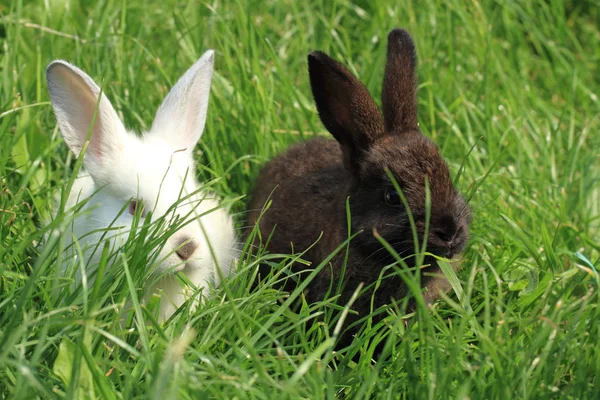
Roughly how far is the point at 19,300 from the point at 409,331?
4.45ft

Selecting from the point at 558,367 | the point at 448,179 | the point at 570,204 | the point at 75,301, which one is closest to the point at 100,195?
the point at 75,301

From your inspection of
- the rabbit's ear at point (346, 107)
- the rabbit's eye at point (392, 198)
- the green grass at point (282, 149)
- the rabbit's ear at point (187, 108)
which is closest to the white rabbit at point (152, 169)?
the rabbit's ear at point (187, 108)

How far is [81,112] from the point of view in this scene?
373 centimetres

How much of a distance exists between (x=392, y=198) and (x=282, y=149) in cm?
133

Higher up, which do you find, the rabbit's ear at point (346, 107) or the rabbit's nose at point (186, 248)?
the rabbit's ear at point (346, 107)

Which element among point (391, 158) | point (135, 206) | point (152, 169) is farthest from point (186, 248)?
point (391, 158)

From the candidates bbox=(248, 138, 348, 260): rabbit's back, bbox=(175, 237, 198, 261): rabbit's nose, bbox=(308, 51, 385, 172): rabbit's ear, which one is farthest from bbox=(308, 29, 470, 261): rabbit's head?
bbox=(175, 237, 198, 261): rabbit's nose

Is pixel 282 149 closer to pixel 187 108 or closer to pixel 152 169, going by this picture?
pixel 187 108

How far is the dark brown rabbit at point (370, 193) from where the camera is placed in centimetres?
335

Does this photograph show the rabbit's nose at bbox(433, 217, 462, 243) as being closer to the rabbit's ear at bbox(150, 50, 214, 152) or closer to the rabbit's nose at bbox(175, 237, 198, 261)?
the rabbit's nose at bbox(175, 237, 198, 261)

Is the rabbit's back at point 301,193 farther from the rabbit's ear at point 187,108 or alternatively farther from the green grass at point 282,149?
the rabbit's ear at point 187,108

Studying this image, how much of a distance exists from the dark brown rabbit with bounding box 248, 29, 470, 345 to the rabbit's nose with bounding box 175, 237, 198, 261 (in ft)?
1.45

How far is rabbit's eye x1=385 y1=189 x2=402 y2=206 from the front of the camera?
3408 millimetres

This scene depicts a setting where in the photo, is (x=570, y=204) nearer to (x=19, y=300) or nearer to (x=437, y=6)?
(x=437, y=6)
